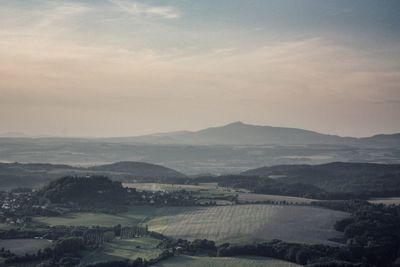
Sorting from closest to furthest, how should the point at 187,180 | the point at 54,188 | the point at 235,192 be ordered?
the point at 54,188
the point at 235,192
the point at 187,180

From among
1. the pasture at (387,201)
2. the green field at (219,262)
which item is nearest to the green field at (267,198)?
the pasture at (387,201)

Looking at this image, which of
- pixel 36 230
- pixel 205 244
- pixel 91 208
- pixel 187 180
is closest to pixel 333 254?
pixel 205 244

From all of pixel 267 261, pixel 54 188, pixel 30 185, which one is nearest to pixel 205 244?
pixel 267 261

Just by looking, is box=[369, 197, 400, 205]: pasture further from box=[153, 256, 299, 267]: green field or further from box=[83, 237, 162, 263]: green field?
box=[83, 237, 162, 263]: green field

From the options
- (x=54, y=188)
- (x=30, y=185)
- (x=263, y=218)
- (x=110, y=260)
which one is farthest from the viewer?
(x=30, y=185)

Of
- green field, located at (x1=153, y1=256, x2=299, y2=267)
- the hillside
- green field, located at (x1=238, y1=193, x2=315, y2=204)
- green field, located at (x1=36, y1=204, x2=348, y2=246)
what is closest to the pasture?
green field, located at (x1=238, y1=193, x2=315, y2=204)

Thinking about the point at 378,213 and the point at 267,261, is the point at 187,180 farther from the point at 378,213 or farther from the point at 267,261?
the point at 267,261

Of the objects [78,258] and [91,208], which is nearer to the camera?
[78,258]
